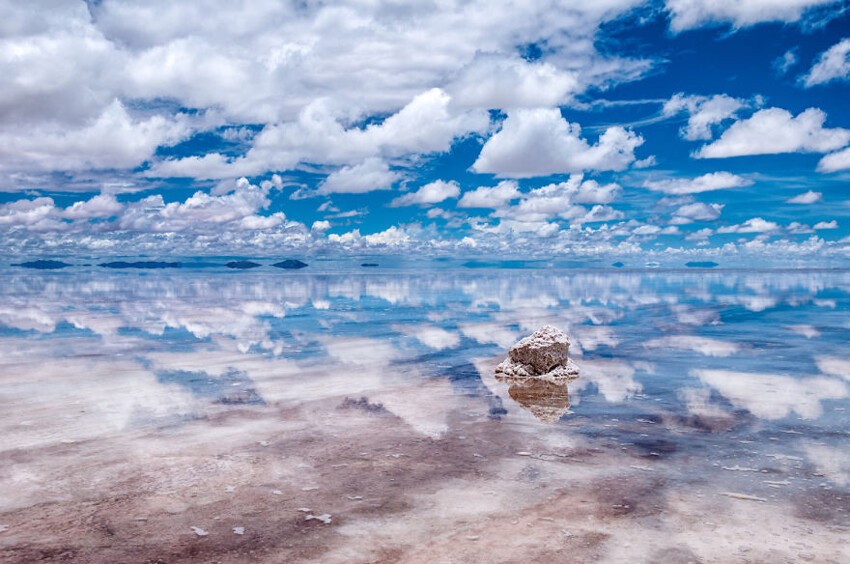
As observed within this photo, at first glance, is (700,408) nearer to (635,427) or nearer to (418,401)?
(635,427)

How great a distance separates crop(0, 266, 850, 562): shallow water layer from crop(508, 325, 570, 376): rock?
974mm

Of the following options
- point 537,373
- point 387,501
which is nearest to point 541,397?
point 537,373

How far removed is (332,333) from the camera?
32.0m

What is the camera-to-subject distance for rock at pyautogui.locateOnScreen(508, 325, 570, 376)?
19.1m

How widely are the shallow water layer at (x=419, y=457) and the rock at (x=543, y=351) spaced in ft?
3.20

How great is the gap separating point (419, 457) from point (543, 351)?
336 inches

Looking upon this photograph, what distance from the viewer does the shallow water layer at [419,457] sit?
8047 mm

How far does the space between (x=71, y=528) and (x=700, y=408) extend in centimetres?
1318

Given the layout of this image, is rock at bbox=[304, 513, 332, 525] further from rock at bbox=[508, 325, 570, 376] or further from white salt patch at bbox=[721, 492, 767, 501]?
rock at bbox=[508, 325, 570, 376]

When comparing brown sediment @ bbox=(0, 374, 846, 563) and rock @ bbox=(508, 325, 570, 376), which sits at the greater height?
rock @ bbox=(508, 325, 570, 376)

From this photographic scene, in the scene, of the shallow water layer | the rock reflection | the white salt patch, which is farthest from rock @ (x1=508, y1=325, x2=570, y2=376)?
the white salt patch

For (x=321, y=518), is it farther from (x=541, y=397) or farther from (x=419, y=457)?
(x=541, y=397)

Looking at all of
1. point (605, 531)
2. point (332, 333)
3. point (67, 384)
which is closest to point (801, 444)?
point (605, 531)

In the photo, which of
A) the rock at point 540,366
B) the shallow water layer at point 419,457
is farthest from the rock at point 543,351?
the shallow water layer at point 419,457
